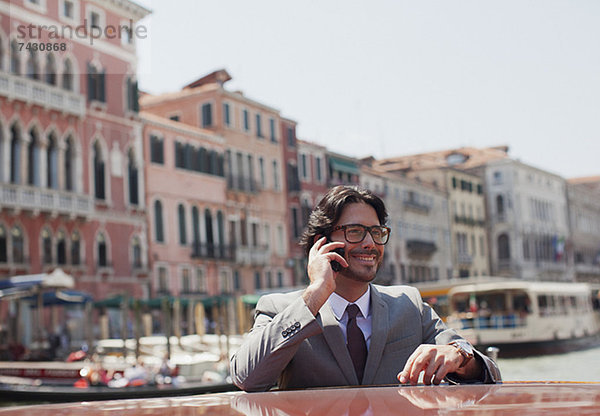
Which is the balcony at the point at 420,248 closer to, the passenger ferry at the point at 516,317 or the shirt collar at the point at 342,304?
the passenger ferry at the point at 516,317

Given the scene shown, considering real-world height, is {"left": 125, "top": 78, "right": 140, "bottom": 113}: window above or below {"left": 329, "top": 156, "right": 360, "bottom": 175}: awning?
above

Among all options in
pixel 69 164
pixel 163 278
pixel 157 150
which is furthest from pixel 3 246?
pixel 157 150

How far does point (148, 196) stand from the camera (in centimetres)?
2656

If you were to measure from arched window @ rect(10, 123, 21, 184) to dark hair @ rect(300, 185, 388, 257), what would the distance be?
20171 mm

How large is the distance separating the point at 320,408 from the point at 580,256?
211ft

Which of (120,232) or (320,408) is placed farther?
(120,232)

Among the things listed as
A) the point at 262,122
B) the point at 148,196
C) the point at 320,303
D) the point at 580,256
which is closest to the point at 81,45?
the point at 148,196

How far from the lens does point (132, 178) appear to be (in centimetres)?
2559

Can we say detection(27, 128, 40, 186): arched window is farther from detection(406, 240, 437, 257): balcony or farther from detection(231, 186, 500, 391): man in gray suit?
detection(406, 240, 437, 257): balcony

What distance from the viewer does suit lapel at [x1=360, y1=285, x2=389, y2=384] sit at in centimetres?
229

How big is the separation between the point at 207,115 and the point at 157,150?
427 centimetres

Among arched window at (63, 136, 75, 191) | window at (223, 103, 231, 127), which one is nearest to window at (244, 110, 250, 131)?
window at (223, 103, 231, 127)

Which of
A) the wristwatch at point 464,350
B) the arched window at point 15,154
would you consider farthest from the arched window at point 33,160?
the wristwatch at point 464,350

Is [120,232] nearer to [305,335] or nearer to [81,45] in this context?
[81,45]
